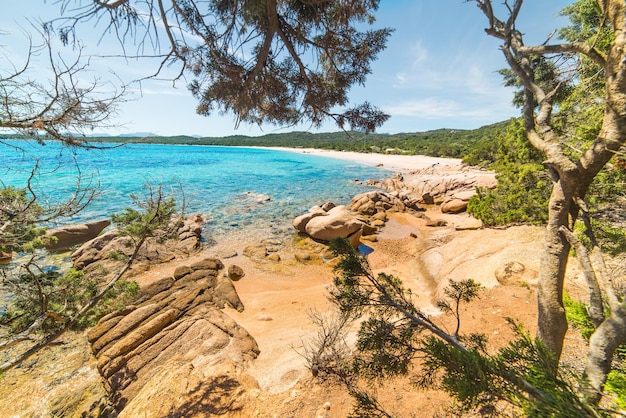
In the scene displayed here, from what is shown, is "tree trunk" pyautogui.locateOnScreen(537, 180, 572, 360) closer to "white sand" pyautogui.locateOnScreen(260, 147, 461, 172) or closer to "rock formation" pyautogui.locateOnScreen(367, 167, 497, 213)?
"rock formation" pyautogui.locateOnScreen(367, 167, 497, 213)

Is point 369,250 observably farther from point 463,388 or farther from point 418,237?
point 463,388

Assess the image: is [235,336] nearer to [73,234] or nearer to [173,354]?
[173,354]

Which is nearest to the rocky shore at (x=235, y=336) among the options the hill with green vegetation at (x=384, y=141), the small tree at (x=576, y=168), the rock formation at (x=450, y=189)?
the small tree at (x=576, y=168)

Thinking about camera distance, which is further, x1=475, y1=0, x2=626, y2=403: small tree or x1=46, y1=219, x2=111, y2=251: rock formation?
x1=46, y1=219, x2=111, y2=251: rock formation

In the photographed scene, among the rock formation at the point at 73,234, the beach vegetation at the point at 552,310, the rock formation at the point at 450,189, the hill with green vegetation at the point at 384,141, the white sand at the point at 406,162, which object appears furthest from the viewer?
the white sand at the point at 406,162

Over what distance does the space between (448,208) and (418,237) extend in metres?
5.64

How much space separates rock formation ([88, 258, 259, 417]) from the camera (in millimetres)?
3584

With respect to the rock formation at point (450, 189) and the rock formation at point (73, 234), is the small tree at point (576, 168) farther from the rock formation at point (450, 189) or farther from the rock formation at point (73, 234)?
the rock formation at point (73, 234)

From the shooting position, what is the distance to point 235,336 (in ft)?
17.0

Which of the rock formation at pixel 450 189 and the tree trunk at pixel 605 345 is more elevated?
the tree trunk at pixel 605 345

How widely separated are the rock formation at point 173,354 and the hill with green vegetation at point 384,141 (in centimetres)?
373

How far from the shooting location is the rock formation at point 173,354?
3584 millimetres

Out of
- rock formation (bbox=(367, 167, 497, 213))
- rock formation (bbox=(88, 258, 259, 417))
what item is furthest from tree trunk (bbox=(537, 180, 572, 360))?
rock formation (bbox=(367, 167, 497, 213))

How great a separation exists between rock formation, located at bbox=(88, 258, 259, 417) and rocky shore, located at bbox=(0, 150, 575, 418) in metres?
0.02
